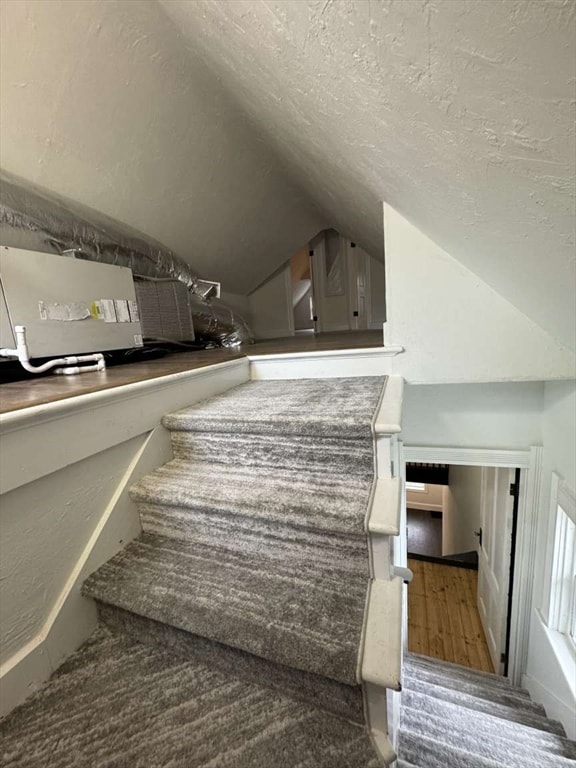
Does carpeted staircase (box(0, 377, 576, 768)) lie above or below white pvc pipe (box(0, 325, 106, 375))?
below

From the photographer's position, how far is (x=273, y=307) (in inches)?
199

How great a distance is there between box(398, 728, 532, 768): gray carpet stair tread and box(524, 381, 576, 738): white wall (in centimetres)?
77

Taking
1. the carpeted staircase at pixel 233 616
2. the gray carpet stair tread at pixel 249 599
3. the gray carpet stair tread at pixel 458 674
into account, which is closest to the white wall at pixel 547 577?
the gray carpet stair tread at pixel 458 674

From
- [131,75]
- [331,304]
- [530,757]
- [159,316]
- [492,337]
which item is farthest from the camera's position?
[331,304]

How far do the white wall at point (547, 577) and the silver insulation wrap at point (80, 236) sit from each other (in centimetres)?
252

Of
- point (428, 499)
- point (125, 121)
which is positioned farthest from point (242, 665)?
point (428, 499)

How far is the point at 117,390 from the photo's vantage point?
3.45ft

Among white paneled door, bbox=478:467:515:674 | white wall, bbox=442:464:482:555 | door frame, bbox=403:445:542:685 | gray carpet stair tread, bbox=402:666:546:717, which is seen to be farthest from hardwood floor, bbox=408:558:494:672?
gray carpet stair tread, bbox=402:666:546:717

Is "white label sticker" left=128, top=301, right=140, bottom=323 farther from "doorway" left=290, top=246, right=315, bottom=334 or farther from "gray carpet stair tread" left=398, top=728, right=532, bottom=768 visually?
"doorway" left=290, top=246, right=315, bottom=334

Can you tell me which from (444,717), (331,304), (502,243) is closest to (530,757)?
(444,717)

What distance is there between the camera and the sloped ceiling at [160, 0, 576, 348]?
1.35 feet

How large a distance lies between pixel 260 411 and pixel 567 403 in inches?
66.1

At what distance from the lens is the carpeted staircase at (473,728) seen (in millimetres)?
1121

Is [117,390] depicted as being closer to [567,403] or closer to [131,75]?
[131,75]
